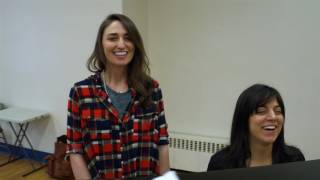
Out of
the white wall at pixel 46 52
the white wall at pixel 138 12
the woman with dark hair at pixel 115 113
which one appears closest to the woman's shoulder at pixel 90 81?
the woman with dark hair at pixel 115 113

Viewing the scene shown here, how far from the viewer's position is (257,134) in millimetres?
1409

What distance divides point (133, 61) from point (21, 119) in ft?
7.33

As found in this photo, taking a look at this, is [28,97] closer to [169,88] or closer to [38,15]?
[38,15]

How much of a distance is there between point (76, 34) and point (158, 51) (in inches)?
33.8

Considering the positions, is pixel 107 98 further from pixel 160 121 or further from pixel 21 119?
pixel 21 119

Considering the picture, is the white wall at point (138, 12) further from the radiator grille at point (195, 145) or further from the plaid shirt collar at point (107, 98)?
the plaid shirt collar at point (107, 98)

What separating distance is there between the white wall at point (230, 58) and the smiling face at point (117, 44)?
1.62m

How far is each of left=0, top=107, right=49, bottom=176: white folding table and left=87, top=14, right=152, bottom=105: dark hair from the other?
2122 millimetres

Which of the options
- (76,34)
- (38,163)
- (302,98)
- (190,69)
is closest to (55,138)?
(38,163)

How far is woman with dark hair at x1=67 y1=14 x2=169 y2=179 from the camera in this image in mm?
1575

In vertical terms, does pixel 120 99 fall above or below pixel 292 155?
above

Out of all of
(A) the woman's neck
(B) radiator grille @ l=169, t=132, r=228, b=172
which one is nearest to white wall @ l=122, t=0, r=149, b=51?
(B) radiator grille @ l=169, t=132, r=228, b=172

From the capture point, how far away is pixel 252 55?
2.96 metres

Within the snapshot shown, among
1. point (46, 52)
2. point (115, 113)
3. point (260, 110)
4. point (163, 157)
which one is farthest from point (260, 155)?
point (46, 52)
